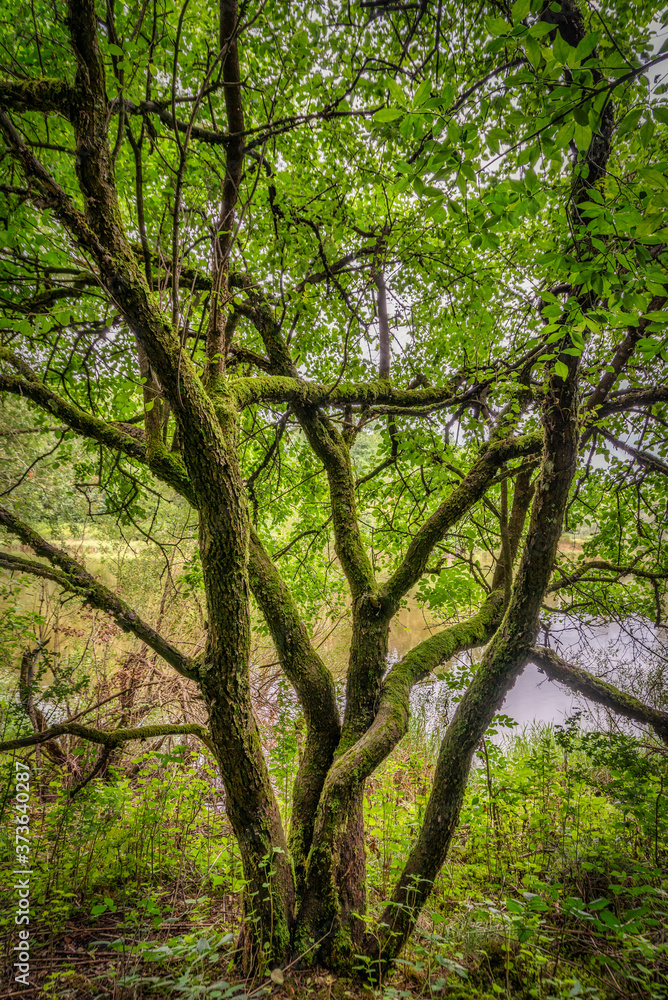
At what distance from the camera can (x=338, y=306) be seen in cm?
353

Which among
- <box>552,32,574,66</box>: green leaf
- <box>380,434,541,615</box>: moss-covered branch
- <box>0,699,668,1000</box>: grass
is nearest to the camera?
<box>552,32,574,66</box>: green leaf

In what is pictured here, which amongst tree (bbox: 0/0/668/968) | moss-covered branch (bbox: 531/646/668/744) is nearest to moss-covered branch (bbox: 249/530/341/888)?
tree (bbox: 0/0/668/968)

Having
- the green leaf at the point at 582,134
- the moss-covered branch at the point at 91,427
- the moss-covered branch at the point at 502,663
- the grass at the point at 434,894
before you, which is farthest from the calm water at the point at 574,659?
the green leaf at the point at 582,134

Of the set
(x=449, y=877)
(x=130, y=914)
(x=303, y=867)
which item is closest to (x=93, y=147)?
(x=303, y=867)

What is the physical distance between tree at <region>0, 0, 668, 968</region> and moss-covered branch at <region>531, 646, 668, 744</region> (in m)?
0.03

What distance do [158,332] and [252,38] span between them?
98.5 inches

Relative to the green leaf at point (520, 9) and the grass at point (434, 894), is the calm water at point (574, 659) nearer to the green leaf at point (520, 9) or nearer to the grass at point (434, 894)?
the grass at point (434, 894)

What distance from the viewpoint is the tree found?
4.66ft

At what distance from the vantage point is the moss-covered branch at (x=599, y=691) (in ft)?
11.0

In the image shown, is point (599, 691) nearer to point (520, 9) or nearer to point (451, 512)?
point (451, 512)

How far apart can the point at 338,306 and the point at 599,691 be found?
406 cm

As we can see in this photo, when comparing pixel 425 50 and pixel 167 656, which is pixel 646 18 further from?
pixel 167 656

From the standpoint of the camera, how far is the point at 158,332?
1645 mm

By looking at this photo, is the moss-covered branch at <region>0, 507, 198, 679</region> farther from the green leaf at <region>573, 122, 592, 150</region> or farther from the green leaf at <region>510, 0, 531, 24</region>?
the green leaf at <region>510, 0, 531, 24</region>
